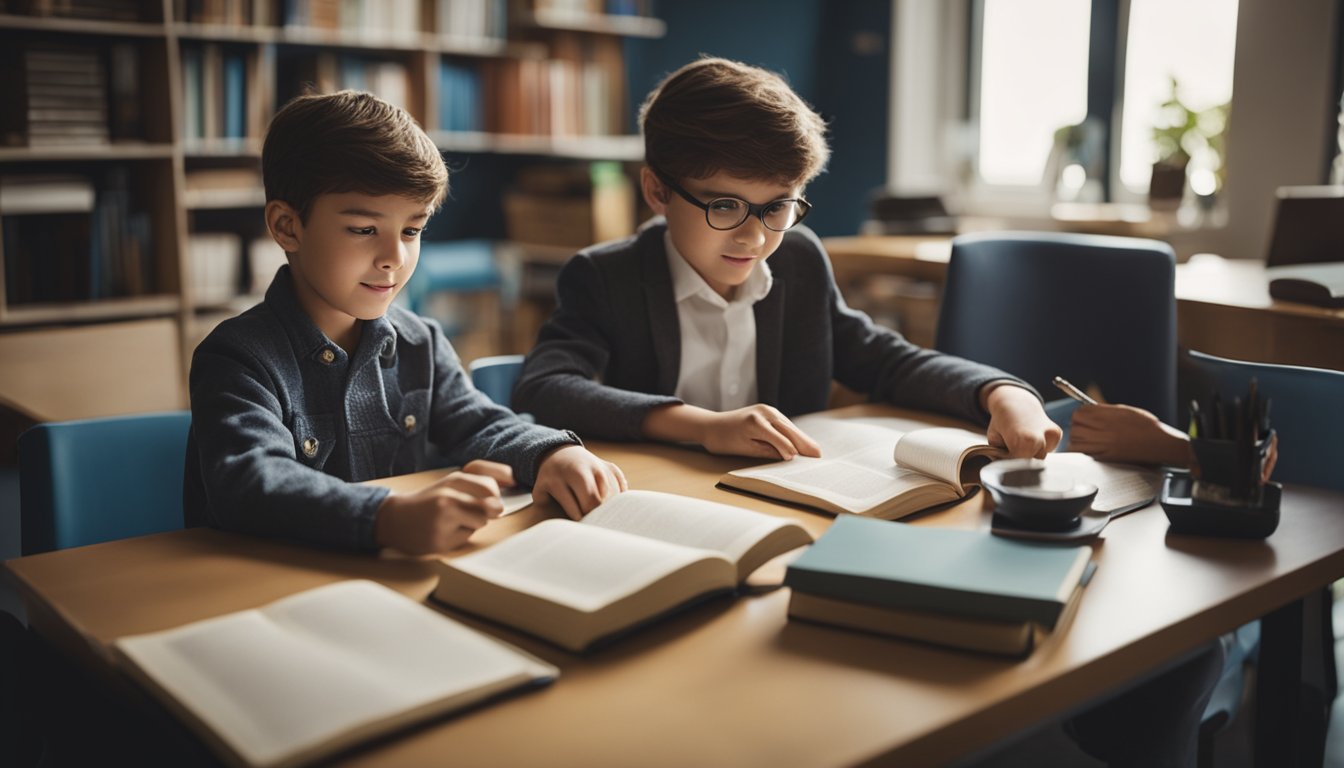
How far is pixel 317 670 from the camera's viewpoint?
766mm

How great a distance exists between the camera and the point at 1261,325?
204cm

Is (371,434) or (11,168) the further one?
(11,168)

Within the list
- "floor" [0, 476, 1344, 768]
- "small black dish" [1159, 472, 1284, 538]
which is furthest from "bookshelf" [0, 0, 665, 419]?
"small black dish" [1159, 472, 1284, 538]

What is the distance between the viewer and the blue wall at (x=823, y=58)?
16.2 feet

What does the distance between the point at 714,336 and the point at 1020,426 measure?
21.8 inches

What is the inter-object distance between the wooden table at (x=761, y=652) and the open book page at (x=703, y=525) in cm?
5

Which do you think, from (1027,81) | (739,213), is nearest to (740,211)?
(739,213)

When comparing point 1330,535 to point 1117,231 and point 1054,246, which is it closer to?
point 1054,246

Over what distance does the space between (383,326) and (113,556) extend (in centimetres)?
43

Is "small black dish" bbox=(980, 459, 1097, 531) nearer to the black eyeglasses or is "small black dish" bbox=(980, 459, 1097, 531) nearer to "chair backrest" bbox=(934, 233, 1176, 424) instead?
the black eyeglasses

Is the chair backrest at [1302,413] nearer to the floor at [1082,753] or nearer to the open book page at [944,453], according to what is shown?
the open book page at [944,453]

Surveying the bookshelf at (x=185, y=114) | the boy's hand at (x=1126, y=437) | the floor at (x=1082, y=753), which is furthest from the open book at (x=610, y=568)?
the bookshelf at (x=185, y=114)

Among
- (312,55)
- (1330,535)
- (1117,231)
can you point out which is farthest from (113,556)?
(312,55)

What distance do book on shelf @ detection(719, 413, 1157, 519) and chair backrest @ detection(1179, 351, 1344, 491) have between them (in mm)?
213
